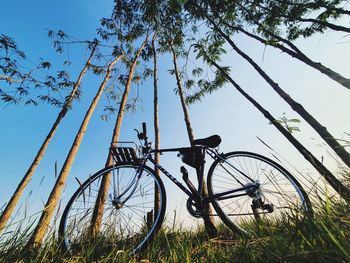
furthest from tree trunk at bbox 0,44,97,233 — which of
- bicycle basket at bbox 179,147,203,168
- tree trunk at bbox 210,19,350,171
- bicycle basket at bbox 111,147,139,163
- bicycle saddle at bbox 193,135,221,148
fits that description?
tree trunk at bbox 210,19,350,171

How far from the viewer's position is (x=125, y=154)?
2822 millimetres

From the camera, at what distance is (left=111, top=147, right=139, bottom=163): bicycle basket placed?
2.80m

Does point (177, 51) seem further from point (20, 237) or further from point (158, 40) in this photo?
point (20, 237)

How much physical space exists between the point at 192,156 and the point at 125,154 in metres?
0.77

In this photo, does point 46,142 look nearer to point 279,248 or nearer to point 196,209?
point 196,209

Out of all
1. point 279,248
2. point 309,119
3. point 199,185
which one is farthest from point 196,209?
point 309,119

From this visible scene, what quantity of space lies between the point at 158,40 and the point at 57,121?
5.39m

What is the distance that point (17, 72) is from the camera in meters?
10.6

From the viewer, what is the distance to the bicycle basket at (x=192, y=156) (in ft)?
9.83

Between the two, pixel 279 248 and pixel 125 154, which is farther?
pixel 125 154

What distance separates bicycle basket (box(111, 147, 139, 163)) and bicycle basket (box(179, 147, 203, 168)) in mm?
544

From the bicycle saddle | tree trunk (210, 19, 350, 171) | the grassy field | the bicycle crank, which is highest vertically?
tree trunk (210, 19, 350, 171)

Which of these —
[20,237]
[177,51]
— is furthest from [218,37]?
[20,237]

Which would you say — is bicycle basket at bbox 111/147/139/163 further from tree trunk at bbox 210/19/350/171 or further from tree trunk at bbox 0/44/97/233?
tree trunk at bbox 0/44/97/233
